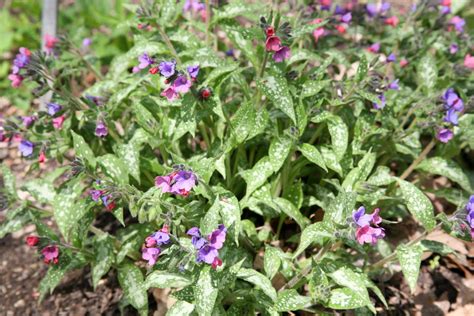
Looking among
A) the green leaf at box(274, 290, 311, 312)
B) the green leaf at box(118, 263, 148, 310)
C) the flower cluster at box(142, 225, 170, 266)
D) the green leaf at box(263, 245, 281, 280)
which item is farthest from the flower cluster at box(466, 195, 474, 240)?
the green leaf at box(118, 263, 148, 310)

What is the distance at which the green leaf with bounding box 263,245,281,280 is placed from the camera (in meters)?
2.96

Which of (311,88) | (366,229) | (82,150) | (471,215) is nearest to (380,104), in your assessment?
(311,88)

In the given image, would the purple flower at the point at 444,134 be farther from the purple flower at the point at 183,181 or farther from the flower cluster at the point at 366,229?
the purple flower at the point at 183,181

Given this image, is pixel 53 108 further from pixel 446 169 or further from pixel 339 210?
pixel 446 169

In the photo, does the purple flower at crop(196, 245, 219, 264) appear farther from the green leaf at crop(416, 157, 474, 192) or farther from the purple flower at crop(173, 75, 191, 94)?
the green leaf at crop(416, 157, 474, 192)

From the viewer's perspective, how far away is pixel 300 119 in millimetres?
3090

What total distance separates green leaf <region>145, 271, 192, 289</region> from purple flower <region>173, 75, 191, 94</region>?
946 millimetres

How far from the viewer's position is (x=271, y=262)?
3.00 metres

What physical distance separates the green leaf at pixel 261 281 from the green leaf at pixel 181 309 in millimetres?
312

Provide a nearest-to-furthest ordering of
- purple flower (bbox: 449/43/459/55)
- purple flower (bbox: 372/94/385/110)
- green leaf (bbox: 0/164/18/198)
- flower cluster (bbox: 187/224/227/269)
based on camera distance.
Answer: flower cluster (bbox: 187/224/227/269), purple flower (bbox: 372/94/385/110), green leaf (bbox: 0/164/18/198), purple flower (bbox: 449/43/459/55)

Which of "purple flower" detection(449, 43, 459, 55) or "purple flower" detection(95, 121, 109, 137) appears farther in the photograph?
"purple flower" detection(449, 43, 459, 55)

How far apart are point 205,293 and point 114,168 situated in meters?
0.99

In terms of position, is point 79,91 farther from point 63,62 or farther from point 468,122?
point 468,122

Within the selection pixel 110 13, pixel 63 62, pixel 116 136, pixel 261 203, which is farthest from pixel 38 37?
pixel 261 203
